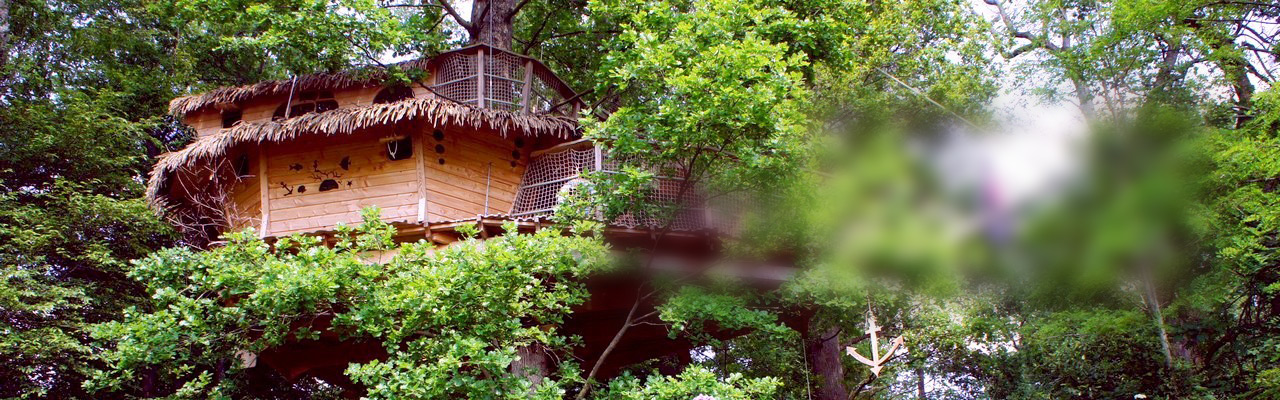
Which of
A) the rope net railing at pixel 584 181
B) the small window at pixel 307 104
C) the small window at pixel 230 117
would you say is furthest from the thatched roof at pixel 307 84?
the rope net railing at pixel 584 181

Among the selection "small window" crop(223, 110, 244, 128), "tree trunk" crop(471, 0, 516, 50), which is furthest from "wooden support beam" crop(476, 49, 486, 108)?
"small window" crop(223, 110, 244, 128)

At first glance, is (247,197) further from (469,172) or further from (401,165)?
(469,172)

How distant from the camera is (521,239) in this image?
23.3 feet

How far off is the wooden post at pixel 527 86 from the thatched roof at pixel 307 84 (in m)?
1.18

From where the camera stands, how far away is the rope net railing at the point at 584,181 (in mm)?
8359

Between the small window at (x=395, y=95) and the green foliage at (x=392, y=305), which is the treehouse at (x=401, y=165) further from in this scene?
the green foliage at (x=392, y=305)

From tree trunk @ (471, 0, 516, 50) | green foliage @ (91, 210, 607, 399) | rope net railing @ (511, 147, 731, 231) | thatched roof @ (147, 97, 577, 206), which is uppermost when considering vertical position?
tree trunk @ (471, 0, 516, 50)

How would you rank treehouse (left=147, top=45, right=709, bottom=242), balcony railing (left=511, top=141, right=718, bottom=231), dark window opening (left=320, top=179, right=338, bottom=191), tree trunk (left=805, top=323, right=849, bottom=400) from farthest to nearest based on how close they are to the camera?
tree trunk (left=805, top=323, right=849, bottom=400) → dark window opening (left=320, top=179, right=338, bottom=191) → treehouse (left=147, top=45, right=709, bottom=242) → balcony railing (left=511, top=141, right=718, bottom=231)

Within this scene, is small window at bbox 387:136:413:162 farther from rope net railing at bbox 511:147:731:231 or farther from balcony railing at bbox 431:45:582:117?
rope net railing at bbox 511:147:731:231

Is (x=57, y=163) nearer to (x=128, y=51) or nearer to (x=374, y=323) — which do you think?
(x=128, y=51)

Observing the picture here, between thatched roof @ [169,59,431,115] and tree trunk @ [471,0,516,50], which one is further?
tree trunk @ [471,0,516,50]

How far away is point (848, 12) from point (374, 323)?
673cm

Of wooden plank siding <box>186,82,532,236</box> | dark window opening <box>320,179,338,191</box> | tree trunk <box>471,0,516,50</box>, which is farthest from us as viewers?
tree trunk <box>471,0,516,50</box>

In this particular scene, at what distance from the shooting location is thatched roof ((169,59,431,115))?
1057 cm
